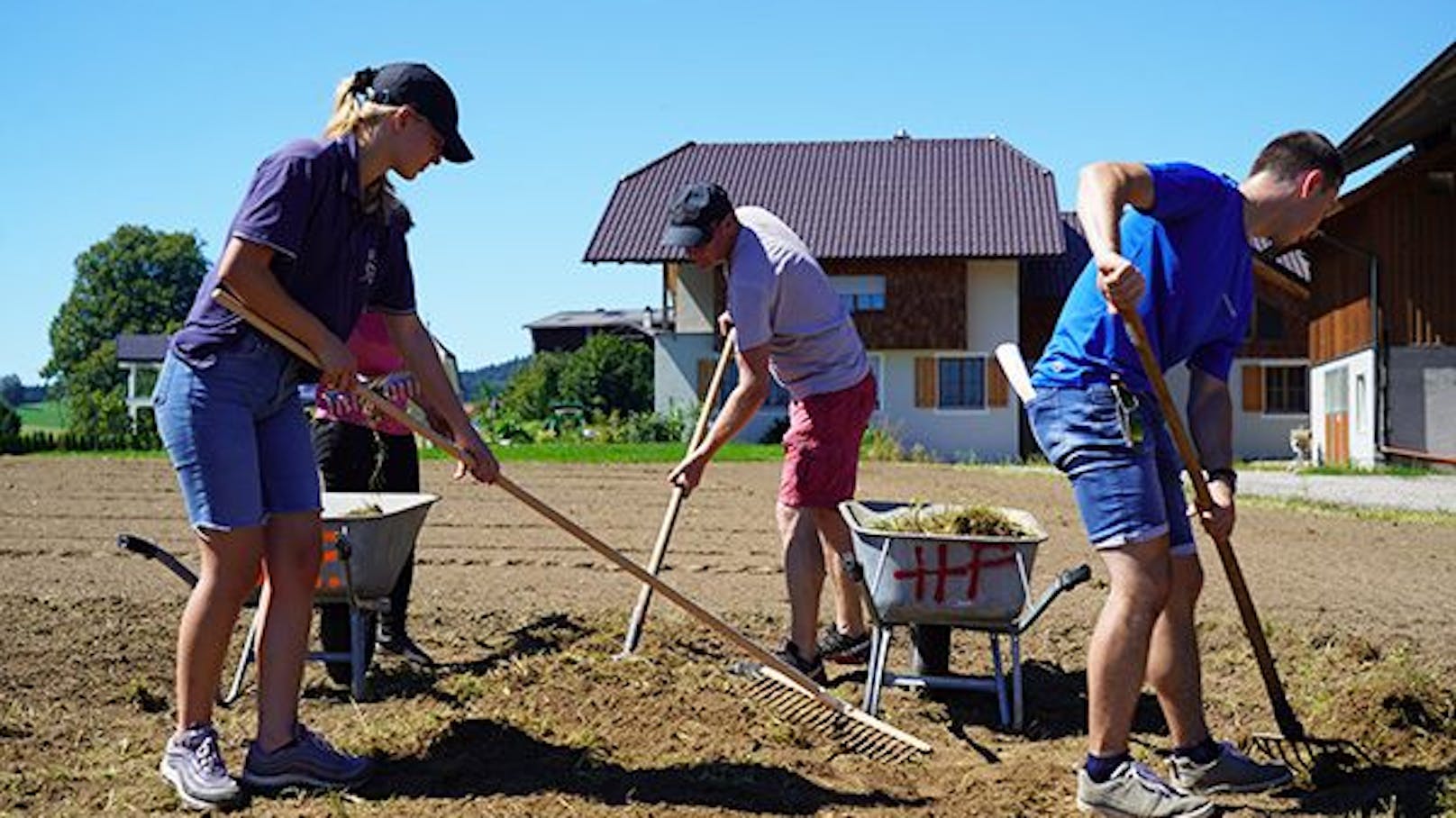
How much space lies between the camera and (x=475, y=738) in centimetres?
489

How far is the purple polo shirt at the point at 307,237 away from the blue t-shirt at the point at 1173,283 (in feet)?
6.13

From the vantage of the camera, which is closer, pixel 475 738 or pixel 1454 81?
pixel 475 738

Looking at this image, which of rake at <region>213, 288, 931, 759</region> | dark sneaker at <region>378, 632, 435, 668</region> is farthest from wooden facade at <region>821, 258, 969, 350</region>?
rake at <region>213, 288, 931, 759</region>

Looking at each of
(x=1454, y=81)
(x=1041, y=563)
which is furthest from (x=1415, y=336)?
(x=1041, y=563)

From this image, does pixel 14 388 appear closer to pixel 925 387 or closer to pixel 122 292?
pixel 122 292

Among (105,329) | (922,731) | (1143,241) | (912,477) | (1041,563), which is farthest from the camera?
(105,329)

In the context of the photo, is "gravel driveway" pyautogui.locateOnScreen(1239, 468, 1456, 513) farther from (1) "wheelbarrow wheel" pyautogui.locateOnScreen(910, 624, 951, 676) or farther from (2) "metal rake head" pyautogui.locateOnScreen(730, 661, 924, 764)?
(2) "metal rake head" pyautogui.locateOnScreen(730, 661, 924, 764)

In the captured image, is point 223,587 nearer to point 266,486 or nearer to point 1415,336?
point 266,486

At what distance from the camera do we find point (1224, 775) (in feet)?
14.4

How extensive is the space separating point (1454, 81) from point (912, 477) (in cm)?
934

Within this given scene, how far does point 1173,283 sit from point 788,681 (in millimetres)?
2079

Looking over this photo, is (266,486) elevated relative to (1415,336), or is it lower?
lower

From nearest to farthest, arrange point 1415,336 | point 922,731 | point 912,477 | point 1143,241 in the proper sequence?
1. point 1143,241
2. point 922,731
3. point 912,477
4. point 1415,336

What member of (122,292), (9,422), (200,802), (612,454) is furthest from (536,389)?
(200,802)
